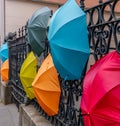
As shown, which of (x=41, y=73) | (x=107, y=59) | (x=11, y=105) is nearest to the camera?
(x=107, y=59)

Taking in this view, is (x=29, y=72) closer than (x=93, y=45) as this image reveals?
No

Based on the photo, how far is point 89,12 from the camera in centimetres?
350

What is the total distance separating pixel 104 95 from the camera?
99.8 inches

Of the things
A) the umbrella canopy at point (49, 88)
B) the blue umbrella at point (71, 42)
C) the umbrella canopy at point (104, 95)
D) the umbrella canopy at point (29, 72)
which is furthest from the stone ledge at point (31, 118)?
the umbrella canopy at point (104, 95)

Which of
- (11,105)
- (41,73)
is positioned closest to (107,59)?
(41,73)

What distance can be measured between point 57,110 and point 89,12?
1607mm

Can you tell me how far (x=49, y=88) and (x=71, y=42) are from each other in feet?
3.48

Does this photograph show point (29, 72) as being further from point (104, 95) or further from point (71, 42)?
point (104, 95)

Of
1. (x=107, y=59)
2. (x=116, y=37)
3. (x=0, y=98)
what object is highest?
(x=116, y=37)

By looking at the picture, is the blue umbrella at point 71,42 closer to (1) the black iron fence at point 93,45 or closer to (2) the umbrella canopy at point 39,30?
(1) the black iron fence at point 93,45

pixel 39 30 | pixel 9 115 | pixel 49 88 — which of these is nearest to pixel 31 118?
pixel 49 88

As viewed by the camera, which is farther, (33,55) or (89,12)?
Result: (33,55)

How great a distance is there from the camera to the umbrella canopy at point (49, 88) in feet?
13.7

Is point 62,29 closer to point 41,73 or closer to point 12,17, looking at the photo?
point 41,73
